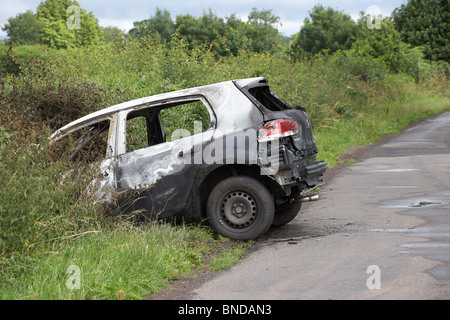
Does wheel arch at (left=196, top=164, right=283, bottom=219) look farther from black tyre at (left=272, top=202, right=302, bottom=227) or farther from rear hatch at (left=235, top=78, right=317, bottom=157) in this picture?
black tyre at (left=272, top=202, right=302, bottom=227)

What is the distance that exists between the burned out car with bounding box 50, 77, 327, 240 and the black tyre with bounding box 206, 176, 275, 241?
0.01m

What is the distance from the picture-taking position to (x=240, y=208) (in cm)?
829

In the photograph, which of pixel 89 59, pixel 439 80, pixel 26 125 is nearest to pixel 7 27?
pixel 439 80

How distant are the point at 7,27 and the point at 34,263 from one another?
117m

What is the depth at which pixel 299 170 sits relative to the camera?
837cm

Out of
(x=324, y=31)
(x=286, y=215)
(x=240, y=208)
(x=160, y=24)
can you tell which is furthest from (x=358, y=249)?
(x=160, y=24)

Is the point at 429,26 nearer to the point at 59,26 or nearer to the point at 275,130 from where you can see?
the point at 275,130

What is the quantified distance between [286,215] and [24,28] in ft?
356

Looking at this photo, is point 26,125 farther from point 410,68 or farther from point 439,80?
point 439,80

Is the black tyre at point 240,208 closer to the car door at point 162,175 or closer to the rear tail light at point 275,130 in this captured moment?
the car door at point 162,175

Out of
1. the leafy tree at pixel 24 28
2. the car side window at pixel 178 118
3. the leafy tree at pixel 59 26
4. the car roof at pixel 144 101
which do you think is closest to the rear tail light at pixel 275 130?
the car roof at pixel 144 101

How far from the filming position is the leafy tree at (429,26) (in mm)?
55562

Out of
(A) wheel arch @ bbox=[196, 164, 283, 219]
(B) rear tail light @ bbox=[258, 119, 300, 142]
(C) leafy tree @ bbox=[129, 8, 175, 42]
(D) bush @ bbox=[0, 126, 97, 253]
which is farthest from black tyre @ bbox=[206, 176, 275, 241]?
(C) leafy tree @ bbox=[129, 8, 175, 42]
